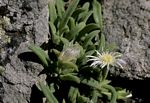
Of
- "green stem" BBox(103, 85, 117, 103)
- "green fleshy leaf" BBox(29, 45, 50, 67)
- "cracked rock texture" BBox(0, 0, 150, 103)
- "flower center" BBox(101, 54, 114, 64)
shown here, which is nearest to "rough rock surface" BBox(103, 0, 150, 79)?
"cracked rock texture" BBox(0, 0, 150, 103)

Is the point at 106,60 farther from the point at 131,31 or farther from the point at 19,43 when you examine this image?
the point at 19,43

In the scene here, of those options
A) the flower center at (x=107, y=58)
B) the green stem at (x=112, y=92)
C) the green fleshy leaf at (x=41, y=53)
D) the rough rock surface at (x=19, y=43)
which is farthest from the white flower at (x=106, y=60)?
the rough rock surface at (x=19, y=43)

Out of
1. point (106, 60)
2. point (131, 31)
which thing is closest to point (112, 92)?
point (106, 60)

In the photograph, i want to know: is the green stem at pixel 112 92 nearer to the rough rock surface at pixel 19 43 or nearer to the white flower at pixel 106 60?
the white flower at pixel 106 60

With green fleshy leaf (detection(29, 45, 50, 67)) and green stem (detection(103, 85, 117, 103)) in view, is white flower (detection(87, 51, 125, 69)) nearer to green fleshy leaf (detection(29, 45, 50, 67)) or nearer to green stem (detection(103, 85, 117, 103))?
green stem (detection(103, 85, 117, 103))

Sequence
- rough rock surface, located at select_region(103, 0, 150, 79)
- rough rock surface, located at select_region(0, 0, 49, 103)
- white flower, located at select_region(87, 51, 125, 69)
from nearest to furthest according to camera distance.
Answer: white flower, located at select_region(87, 51, 125, 69)
rough rock surface, located at select_region(0, 0, 49, 103)
rough rock surface, located at select_region(103, 0, 150, 79)
